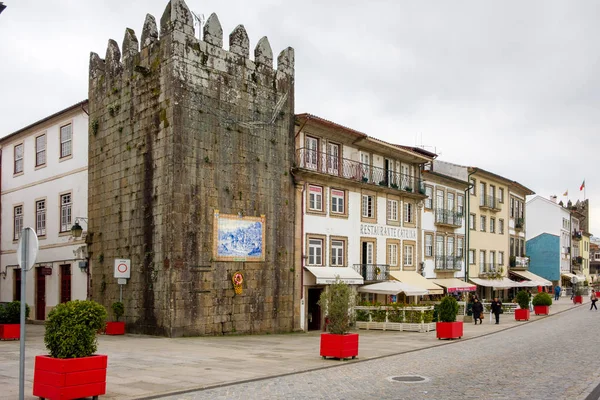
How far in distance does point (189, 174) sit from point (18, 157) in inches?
551

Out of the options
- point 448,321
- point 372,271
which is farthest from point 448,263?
point 448,321

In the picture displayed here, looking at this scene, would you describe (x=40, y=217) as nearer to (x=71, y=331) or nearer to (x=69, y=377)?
(x=71, y=331)

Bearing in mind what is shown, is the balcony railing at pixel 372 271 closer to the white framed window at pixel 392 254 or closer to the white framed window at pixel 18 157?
the white framed window at pixel 392 254

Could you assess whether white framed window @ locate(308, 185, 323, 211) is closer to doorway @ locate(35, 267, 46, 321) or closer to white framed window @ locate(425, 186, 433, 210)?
white framed window @ locate(425, 186, 433, 210)

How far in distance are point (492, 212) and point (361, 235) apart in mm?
19746

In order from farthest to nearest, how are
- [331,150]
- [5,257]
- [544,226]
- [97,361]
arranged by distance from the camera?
[544,226], [5,257], [331,150], [97,361]

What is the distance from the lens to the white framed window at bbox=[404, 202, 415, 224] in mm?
34750

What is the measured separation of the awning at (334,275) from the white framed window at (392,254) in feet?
11.7

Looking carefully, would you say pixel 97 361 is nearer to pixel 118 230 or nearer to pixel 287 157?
pixel 118 230

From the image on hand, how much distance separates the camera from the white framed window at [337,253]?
29.1 meters

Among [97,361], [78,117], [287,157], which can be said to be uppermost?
[78,117]

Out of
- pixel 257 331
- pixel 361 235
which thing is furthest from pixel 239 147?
pixel 361 235

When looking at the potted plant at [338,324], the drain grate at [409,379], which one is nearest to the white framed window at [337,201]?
the potted plant at [338,324]

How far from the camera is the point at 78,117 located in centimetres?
2750
